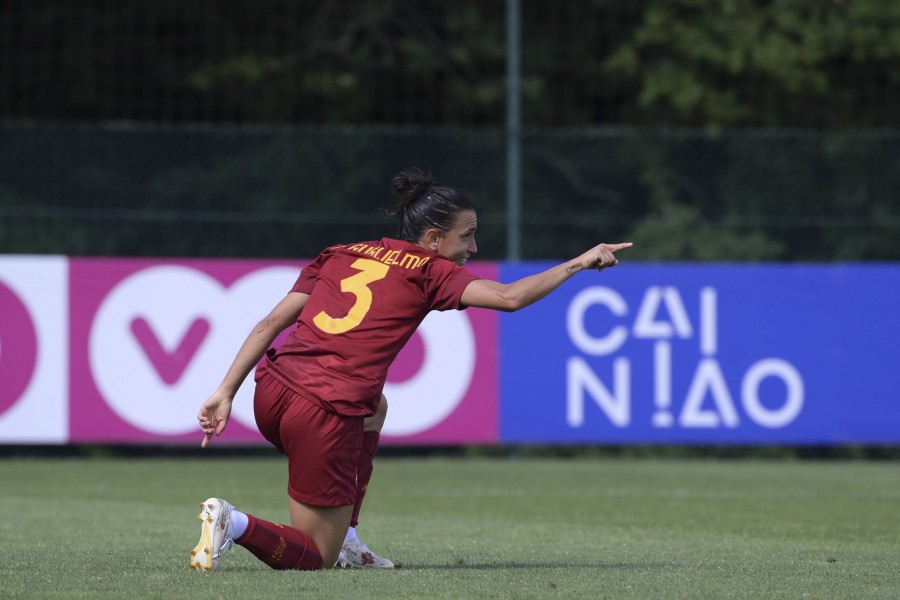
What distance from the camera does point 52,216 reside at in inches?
579

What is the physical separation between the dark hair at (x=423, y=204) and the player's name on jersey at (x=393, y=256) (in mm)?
116

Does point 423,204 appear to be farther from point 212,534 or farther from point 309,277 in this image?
point 212,534

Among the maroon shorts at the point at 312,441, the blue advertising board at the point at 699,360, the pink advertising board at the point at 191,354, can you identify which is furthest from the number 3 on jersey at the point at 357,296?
the blue advertising board at the point at 699,360

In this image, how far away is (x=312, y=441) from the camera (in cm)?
604

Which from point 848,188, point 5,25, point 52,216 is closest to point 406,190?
point 52,216

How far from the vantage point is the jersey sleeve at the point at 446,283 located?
594cm

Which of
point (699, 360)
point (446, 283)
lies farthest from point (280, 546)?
point (699, 360)

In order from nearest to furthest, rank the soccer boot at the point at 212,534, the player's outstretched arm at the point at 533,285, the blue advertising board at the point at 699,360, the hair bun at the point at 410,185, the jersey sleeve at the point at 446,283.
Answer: the player's outstretched arm at the point at 533,285 < the soccer boot at the point at 212,534 < the jersey sleeve at the point at 446,283 < the hair bun at the point at 410,185 < the blue advertising board at the point at 699,360

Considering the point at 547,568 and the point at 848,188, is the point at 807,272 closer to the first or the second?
the point at 848,188

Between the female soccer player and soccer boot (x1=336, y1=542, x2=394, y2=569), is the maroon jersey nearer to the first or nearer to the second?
the female soccer player

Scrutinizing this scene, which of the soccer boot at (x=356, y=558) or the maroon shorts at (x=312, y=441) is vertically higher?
the maroon shorts at (x=312, y=441)

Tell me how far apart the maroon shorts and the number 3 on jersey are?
0.93ft

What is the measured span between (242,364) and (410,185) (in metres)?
0.94

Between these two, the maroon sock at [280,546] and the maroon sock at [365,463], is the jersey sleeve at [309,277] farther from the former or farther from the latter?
the maroon sock at [280,546]
